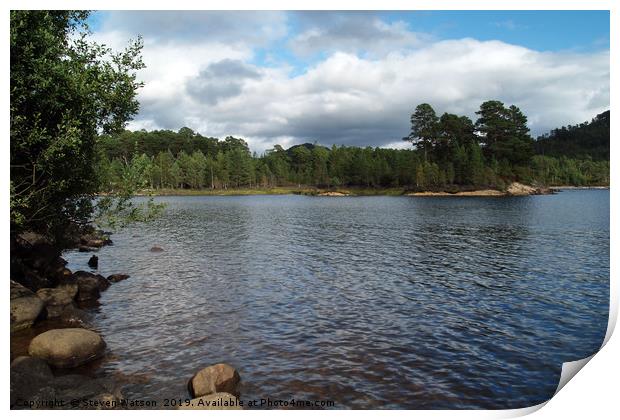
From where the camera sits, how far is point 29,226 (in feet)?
76.9

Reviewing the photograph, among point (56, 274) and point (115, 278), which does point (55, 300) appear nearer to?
point (56, 274)

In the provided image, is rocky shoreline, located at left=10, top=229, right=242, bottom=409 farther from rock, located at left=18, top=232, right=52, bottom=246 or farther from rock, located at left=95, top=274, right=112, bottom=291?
rock, located at left=95, top=274, right=112, bottom=291

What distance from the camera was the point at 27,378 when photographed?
1587cm

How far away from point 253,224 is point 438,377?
62642mm

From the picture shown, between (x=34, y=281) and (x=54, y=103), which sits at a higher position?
(x=54, y=103)

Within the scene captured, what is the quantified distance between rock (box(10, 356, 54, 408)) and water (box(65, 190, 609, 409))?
2217 mm

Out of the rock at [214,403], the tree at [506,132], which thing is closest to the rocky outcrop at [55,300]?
the rock at [214,403]

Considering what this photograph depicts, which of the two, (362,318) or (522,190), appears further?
(522,190)

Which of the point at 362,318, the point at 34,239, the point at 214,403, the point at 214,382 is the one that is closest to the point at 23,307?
the point at 34,239

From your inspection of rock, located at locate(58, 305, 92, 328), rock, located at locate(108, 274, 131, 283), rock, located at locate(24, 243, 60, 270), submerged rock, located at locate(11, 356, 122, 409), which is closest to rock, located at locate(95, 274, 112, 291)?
rock, located at locate(108, 274, 131, 283)

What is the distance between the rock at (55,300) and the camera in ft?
79.7

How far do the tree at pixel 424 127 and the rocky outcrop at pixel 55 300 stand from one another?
173199 millimetres

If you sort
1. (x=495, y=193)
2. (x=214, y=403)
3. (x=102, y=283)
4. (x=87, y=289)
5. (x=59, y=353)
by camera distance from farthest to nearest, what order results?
(x=495, y=193) < (x=102, y=283) < (x=87, y=289) < (x=59, y=353) < (x=214, y=403)

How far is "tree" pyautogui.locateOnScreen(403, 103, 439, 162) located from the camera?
611ft
